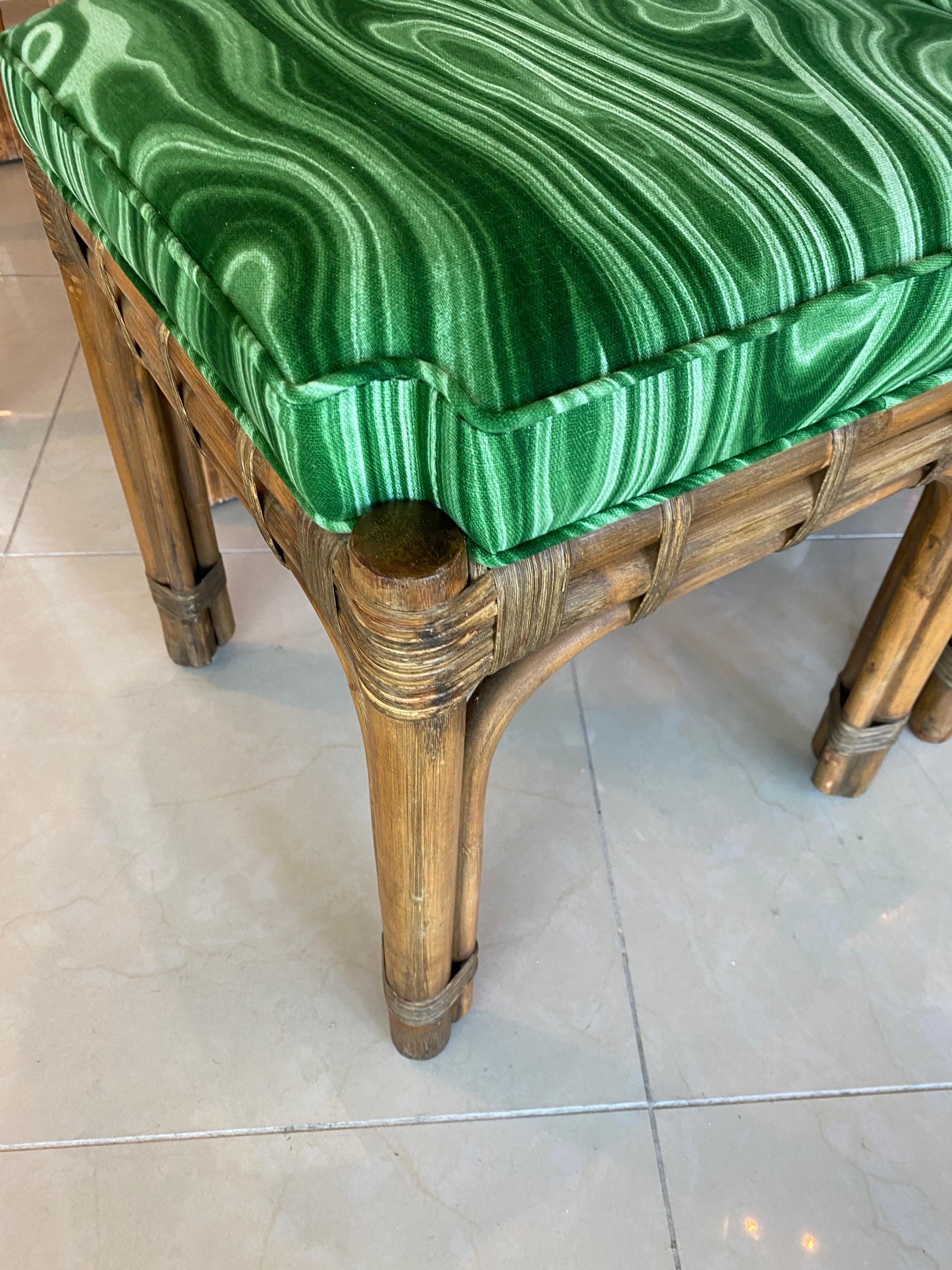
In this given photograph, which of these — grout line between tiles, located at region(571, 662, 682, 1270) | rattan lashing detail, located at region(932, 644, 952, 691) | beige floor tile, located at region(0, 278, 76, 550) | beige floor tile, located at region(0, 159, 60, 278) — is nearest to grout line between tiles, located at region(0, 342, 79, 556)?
beige floor tile, located at region(0, 278, 76, 550)

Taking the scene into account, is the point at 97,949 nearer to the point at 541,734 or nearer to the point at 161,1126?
the point at 161,1126

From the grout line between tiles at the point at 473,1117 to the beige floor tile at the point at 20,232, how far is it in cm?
123

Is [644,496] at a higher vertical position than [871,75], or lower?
lower

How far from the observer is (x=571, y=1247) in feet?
2.04

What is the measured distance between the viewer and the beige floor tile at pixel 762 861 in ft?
2.34

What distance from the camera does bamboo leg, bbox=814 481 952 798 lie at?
0.69 metres

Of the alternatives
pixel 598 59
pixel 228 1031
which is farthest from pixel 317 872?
pixel 598 59

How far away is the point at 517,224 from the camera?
0.39m

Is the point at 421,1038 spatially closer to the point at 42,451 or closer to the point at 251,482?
the point at 251,482

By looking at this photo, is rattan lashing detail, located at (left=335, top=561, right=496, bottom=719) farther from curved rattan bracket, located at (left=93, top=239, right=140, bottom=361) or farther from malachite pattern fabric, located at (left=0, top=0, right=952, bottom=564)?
curved rattan bracket, located at (left=93, top=239, right=140, bottom=361)

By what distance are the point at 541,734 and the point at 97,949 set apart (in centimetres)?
40

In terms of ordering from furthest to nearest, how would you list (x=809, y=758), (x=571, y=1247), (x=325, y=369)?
(x=809, y=758) → (x=571, y=1247) → (x=325, y=369)

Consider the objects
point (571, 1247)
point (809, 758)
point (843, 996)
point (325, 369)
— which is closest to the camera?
point (325, 369)

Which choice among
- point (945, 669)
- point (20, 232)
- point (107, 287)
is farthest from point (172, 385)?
point (20, 232)
